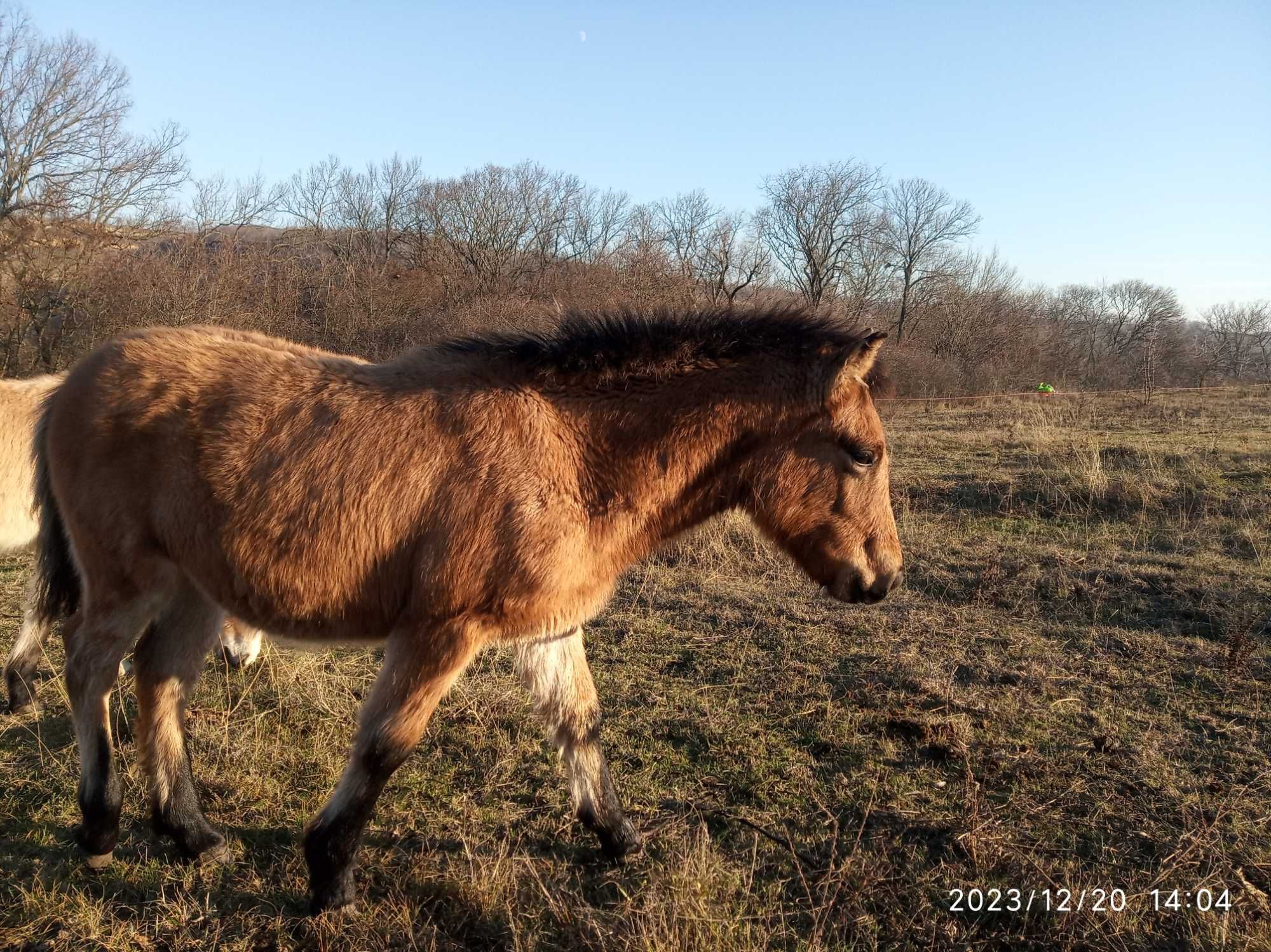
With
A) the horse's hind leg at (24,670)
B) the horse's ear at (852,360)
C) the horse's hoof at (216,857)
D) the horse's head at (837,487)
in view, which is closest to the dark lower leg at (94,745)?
the horse's hoof at (216,857)

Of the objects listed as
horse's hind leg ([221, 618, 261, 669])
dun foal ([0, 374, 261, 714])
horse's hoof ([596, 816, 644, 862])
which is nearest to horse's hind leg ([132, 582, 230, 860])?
dun foal ([0, 374, 261, 714])

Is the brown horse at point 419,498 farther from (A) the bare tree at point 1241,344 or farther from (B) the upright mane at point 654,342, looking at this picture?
(A) the bare tree at point 1241,344

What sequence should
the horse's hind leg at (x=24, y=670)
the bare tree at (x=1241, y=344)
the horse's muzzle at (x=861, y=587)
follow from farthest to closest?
the bare tree at (x=1241, y=344), the horse's hind leg at (x=24, y=670), the horse's muzzle at (x=861, y=587)

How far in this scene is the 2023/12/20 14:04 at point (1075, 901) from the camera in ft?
9.25

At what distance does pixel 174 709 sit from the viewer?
3.59 metres

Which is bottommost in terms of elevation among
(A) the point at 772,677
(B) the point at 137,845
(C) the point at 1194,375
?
(B) the point at 137,845

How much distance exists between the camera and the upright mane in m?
3.29

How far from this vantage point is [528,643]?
3471 millimetres

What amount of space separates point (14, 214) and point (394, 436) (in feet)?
82.5

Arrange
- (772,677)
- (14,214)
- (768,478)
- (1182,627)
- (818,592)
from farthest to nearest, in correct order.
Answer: (14,214), (818,592), (1182,627), (772,677), (768,478)

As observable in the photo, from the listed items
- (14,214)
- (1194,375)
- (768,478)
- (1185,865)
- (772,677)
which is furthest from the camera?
(1194,375)

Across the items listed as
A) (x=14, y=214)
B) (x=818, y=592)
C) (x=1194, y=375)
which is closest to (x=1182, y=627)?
(x=818, y=592)

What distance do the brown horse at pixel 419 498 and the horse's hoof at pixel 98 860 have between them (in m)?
0.02

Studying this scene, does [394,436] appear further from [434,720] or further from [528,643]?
[434,720]
